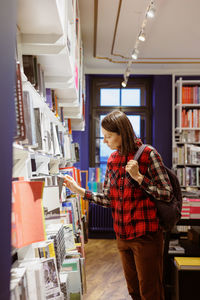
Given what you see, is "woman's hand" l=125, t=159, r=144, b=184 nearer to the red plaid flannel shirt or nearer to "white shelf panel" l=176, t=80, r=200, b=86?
the red plaid flannel shirt

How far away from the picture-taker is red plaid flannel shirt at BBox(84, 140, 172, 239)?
1.62 metres

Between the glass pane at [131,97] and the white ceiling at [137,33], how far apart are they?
380 mm

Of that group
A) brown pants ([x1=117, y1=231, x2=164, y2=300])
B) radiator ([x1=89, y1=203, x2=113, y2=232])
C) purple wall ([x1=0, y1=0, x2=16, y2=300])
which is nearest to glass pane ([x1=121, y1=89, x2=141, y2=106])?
radiator ([x1=89, y1=203, x2=113, y2=232])

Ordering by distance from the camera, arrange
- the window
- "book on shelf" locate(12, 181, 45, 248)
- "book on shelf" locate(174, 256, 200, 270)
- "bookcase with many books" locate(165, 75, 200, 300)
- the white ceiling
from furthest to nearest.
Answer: the window
"bookcase with many books" locate(165, 75, 200, 300)
the white ceiling
"book on shelf" locate(174, 256, 200, 270)
"book on shelf" locate(12, 181, 45, 248)

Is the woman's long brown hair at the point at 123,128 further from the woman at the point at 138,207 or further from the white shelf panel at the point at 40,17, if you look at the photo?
the white shelf panel at the point at 40,17

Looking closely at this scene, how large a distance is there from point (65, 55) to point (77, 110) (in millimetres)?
1630

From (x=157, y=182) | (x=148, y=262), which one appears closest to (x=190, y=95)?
(x=157, y=182)

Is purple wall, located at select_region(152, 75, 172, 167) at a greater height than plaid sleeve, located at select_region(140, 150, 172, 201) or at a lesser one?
greater

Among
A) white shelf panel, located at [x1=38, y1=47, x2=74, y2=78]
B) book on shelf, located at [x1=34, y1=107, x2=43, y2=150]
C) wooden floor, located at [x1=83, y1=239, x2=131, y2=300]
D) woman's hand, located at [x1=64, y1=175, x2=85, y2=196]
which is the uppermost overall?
white shelf panel, located at [x1=38, y1=47, x2=74, y2=78]

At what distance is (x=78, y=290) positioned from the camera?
182 centimetres

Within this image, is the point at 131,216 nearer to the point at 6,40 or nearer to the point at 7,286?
the point at 7,286

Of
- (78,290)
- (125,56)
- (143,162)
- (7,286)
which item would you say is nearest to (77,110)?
(143,162)

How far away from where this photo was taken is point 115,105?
569cm

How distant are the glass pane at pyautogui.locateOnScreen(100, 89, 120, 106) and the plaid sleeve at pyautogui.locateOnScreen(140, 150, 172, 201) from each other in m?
4.13
